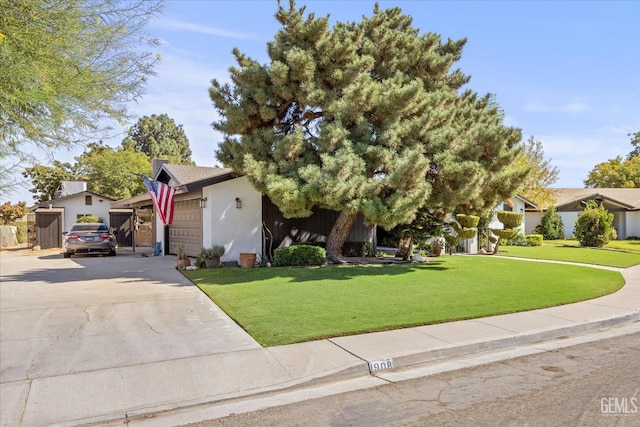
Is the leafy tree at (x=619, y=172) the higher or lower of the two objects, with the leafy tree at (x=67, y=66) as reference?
higher

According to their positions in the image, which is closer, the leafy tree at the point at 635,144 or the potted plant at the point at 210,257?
the potted plant at the point at 210,257

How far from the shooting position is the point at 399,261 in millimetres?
15703

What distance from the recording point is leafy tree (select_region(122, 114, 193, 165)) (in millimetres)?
56906

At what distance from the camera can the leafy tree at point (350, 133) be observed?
12094 mm

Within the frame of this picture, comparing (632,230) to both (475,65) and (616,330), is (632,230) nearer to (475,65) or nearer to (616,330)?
(475,65)

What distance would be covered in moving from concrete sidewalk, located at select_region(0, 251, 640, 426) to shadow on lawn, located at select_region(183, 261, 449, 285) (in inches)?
207

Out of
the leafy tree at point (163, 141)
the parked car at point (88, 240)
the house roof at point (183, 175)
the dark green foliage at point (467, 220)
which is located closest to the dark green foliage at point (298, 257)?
the house roof at point (183, 175)

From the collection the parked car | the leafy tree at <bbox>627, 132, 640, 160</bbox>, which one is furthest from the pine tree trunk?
the leafy tree at <bbox>627, 132, 640, 160</bbox>

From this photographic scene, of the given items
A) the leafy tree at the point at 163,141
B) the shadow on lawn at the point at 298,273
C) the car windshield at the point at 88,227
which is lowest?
the shadow on lawn at the point at 298,273

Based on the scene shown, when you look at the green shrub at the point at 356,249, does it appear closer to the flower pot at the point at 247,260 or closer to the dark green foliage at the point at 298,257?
the dark green foliage at the point at 298,257

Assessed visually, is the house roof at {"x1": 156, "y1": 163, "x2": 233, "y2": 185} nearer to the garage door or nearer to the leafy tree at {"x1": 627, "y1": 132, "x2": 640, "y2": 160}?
the garage door

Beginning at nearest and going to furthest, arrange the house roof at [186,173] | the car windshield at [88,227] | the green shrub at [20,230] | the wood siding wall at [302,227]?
the wood siding wall at [302,227]
the house roof at [186,173]
the car windshield at [88,227]
the green shrub at [20,230]

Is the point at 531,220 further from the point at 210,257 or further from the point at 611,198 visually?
the point at 210,257

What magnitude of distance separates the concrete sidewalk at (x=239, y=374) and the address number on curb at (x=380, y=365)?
0.04 feet
